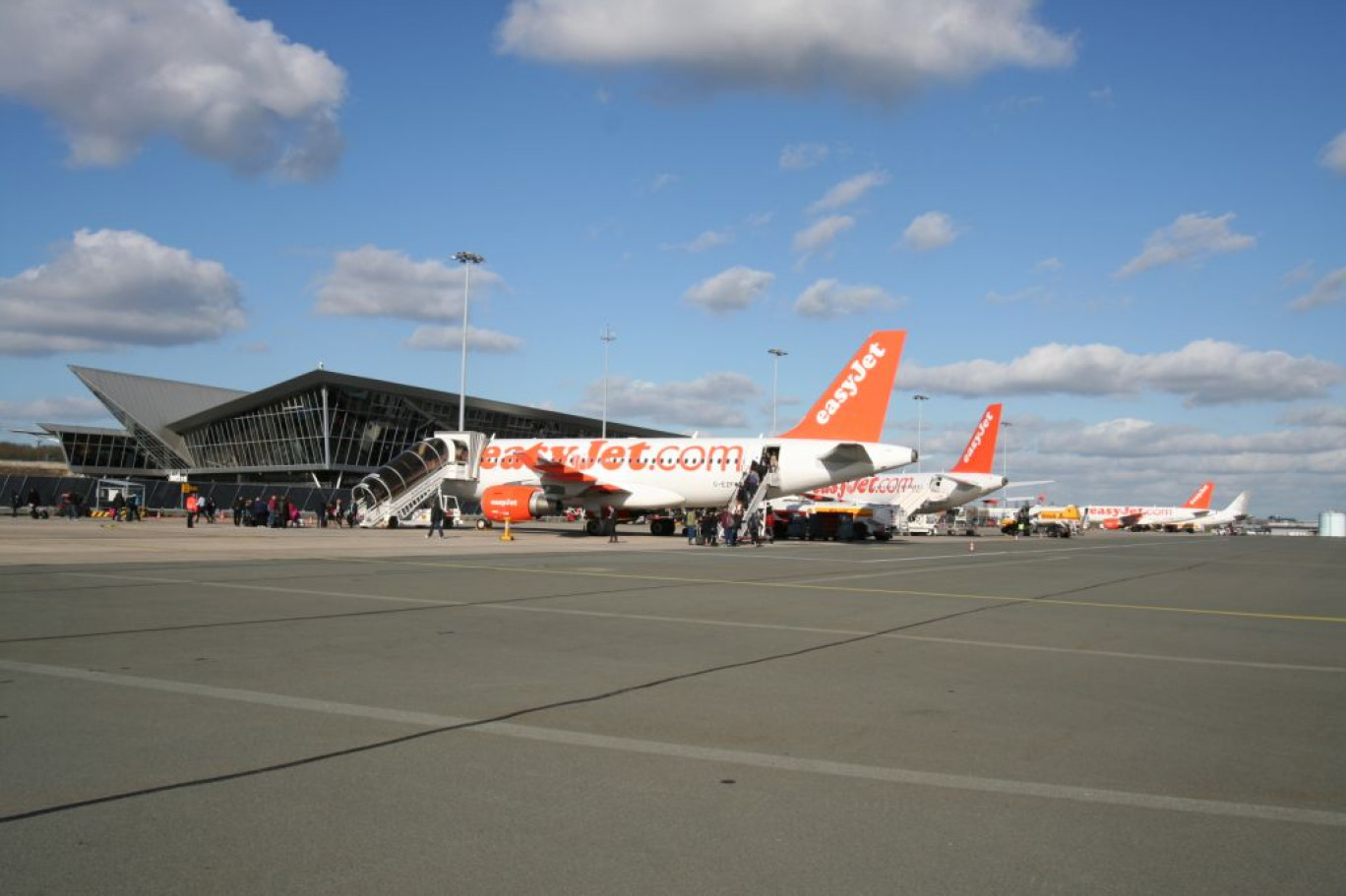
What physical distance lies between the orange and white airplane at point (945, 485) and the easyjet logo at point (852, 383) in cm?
2025

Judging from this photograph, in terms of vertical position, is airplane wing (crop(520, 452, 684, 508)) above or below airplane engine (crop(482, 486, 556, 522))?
above

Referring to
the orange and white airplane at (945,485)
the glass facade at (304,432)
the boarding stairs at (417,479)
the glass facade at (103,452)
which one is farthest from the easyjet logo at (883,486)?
the glass facade at (103,452)

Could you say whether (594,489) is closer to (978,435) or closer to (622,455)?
(622,455)

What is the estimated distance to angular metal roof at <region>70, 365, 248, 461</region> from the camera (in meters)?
86.2

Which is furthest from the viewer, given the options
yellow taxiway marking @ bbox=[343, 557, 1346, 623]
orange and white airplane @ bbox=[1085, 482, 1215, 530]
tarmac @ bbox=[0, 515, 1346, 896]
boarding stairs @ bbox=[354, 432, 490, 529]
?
orange and white airplane @ bbox=[1085, 482, 1215, 530]

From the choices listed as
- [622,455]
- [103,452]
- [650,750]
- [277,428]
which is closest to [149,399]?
[103,452]

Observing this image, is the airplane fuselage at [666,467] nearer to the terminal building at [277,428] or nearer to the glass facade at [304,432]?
the glass facade at [304,432]

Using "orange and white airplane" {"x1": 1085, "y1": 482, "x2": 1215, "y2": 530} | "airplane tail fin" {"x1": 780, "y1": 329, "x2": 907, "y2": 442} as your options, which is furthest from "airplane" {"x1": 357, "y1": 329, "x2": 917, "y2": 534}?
"orange and white airplane" {"x1": 1085, "y1": 482, "x2": 1215, "y2": 530}

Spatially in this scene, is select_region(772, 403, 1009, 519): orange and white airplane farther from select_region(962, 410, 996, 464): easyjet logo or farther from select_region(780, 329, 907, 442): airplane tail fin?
select_region(780, 329, 907, 442): airplane tail fin

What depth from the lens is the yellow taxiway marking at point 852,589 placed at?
15047 millimetres

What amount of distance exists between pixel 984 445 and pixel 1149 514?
58.8 metres

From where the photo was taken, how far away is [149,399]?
9000cm

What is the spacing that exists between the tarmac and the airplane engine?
25077 mm

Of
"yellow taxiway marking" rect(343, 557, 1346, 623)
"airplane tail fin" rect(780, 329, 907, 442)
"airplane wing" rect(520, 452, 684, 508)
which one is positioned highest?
"airplane tail fin" rect(780, 329, 907, 442)
